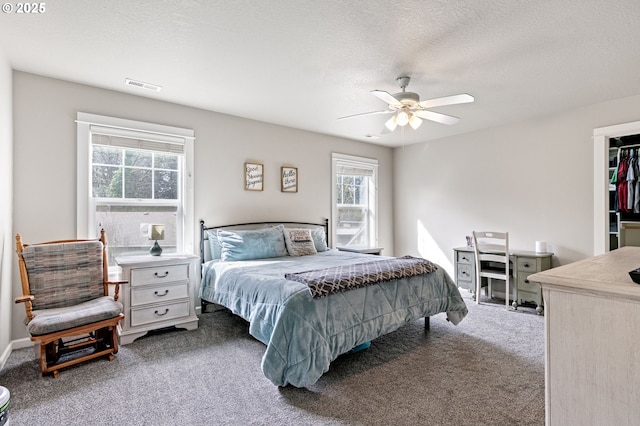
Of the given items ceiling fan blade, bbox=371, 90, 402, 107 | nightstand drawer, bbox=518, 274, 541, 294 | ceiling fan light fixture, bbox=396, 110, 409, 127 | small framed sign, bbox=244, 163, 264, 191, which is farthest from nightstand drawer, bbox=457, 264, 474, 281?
small framed sign, bbox=244, 163, 264, 191

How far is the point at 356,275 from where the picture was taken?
2.60 meters

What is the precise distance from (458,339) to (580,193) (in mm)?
2535

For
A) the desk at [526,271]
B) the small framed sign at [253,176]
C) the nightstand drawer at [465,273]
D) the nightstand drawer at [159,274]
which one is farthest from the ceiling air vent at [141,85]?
the desk at [526,271]

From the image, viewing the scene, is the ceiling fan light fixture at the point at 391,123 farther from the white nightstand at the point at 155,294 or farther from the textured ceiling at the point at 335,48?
the white nightstand at the point at 155,294

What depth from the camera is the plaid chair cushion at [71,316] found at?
235 centimetres

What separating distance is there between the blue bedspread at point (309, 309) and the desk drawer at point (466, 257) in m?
1.53

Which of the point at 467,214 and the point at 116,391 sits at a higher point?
the point at 467,214

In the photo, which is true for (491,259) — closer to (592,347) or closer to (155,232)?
(592,347)

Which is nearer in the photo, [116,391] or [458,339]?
[116,391]

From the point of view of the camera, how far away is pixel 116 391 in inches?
87.8

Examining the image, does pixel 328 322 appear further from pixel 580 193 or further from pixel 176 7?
pixel 580 193

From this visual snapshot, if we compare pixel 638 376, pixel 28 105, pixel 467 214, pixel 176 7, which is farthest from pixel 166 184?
pixel 467 214

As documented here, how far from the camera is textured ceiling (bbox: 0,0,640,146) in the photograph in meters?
2.07

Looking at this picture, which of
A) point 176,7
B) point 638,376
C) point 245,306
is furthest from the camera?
point 245,306
